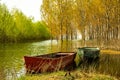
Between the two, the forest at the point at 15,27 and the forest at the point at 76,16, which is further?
the forest at the point at 15,27

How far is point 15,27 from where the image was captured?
6919cm

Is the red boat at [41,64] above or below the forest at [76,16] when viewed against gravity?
below

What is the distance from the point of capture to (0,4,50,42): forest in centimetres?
6336

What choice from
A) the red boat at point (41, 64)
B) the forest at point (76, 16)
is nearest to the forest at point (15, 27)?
the forest at point (76, 16)

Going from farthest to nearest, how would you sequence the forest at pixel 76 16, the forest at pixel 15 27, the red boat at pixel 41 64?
1. the forest at pixel 15 27
2. the forest at pixel 76 16
3. the red boat at pixel 41 64

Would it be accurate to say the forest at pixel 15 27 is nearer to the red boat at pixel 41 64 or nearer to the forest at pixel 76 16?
the forest at pixel 76 16

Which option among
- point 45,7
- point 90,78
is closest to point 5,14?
point 45,7

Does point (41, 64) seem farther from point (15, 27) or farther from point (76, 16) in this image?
point (15, 27)

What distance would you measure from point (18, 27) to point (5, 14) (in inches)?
331

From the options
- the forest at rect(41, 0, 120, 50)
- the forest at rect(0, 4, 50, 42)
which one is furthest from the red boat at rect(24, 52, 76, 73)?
the forest at rect(0, 4, 50, 42)

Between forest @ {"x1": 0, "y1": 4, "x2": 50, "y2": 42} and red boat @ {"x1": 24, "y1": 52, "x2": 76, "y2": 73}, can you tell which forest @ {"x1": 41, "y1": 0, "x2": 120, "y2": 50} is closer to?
forest @ {"x1": 0, "y1": 4, "x2": 50, "y2": 42}

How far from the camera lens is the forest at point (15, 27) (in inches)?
2494

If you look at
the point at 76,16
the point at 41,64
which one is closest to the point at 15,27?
the point at 76,16

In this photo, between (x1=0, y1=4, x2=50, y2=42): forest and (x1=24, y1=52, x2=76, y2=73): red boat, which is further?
(x1=0, y1=4, x2=50, y2=42): forest
